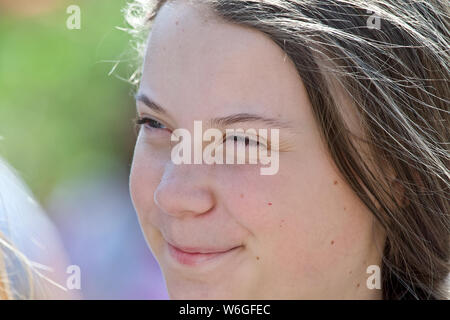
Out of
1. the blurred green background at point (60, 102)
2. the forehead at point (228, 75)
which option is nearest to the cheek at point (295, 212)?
the forehead at point (228, 75)

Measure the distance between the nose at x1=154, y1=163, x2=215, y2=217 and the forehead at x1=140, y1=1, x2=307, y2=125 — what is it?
125 mm

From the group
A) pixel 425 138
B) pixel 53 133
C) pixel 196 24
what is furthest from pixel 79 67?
pixel 425 138

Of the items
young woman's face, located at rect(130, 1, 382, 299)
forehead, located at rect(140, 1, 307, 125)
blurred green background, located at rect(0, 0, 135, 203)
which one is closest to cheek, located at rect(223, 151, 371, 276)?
young woman's face, located at rect(130, 1, 382, 299)

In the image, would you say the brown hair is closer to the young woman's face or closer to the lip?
the young woman's face

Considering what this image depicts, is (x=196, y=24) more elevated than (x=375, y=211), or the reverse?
(x=196, y=24)

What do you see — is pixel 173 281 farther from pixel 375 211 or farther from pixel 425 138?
pixel 425 138

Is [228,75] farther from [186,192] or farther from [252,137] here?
[186,192]

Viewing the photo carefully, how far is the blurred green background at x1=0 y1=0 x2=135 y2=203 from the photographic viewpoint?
3.36 metres

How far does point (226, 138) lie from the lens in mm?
1311

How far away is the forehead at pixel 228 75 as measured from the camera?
1289mm

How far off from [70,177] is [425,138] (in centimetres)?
247

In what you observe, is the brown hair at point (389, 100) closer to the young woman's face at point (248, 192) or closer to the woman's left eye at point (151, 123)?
the young woman's face at point (248, 192)

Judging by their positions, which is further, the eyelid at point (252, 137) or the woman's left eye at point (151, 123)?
the woman's left eye at point (151, 123)

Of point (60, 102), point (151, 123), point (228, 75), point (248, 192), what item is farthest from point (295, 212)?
point (60, 102)
